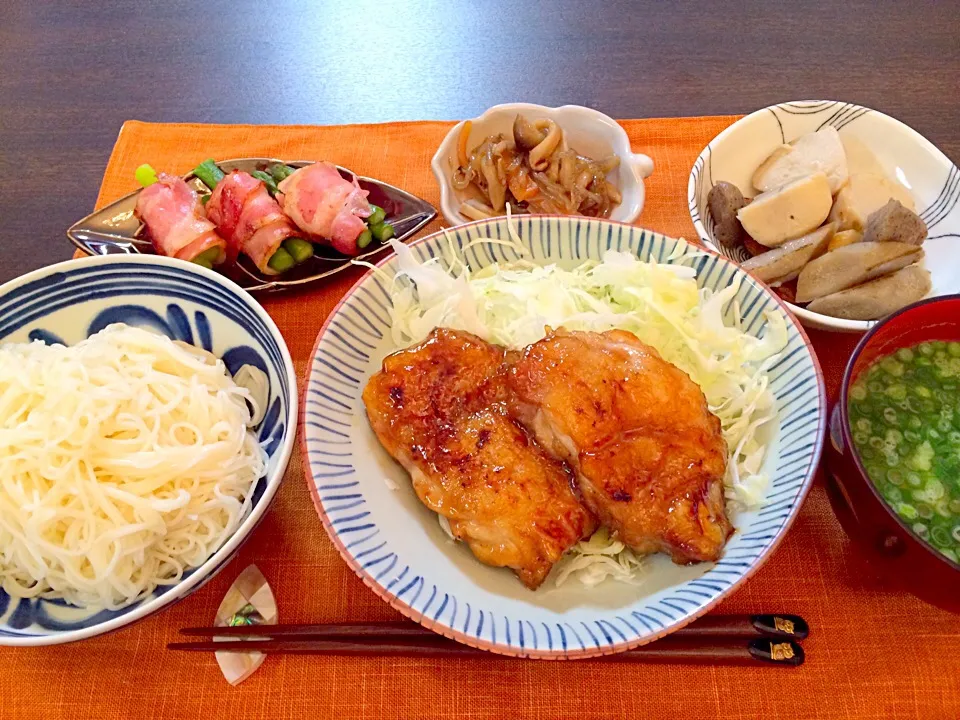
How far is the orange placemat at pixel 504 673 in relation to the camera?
1667 mm

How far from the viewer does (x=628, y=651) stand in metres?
1.65

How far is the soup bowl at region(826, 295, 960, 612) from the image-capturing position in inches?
A: 57.3

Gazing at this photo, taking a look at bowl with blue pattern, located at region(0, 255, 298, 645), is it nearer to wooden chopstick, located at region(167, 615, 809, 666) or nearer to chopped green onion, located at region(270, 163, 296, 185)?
wooden chopstick, located at region(167, 615, 809, 666)

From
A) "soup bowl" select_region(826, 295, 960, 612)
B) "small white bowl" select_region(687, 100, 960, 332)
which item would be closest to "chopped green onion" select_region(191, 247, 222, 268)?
"small white bowl" select_region(687, 100, 960, 332)

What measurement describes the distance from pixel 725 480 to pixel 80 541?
64.7 inches

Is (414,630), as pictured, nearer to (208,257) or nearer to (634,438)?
(634,438)

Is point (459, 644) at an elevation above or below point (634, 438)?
below

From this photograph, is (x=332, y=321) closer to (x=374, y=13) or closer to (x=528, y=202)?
(x=528, y=202)

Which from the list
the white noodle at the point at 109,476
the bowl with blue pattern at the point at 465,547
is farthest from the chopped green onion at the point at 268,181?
the white noodle at the point at 109,476

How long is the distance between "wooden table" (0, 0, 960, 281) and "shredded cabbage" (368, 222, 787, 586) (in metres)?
1.51

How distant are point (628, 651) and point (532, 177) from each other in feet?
5.77

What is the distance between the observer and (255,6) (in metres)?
4.02

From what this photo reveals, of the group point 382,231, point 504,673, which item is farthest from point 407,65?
point 504,673

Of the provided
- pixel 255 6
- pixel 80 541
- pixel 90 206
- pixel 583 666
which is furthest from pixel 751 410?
pixel 255 6
